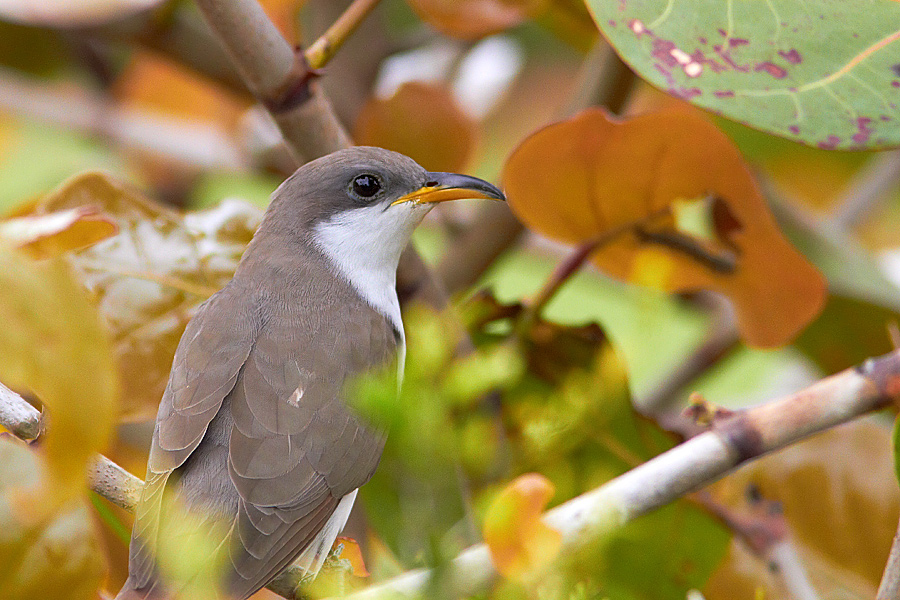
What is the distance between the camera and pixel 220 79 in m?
2.08

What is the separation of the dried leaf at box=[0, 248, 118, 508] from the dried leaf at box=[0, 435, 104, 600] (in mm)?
74

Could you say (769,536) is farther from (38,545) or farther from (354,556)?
(38,545)

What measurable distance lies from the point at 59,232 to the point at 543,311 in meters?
0.75

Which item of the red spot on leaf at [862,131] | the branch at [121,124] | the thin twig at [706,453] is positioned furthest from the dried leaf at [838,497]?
the branch at [121,124]

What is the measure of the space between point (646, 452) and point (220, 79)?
126 cm

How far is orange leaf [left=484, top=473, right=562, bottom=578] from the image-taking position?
814mm

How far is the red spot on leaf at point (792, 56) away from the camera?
116 centimetres

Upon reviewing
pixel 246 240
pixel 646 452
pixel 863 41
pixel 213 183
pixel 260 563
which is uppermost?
pixel 863 41

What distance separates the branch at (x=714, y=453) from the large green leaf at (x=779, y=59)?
0.29 meters

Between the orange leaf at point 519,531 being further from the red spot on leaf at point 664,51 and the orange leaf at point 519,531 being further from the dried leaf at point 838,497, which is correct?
the dried leaf at point 838,497

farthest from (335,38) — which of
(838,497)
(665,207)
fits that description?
(838,497)

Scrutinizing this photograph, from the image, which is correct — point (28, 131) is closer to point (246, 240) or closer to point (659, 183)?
point (246, 240)

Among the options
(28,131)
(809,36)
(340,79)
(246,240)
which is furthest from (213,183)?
(809,36)

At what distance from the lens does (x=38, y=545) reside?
0.80 metres
